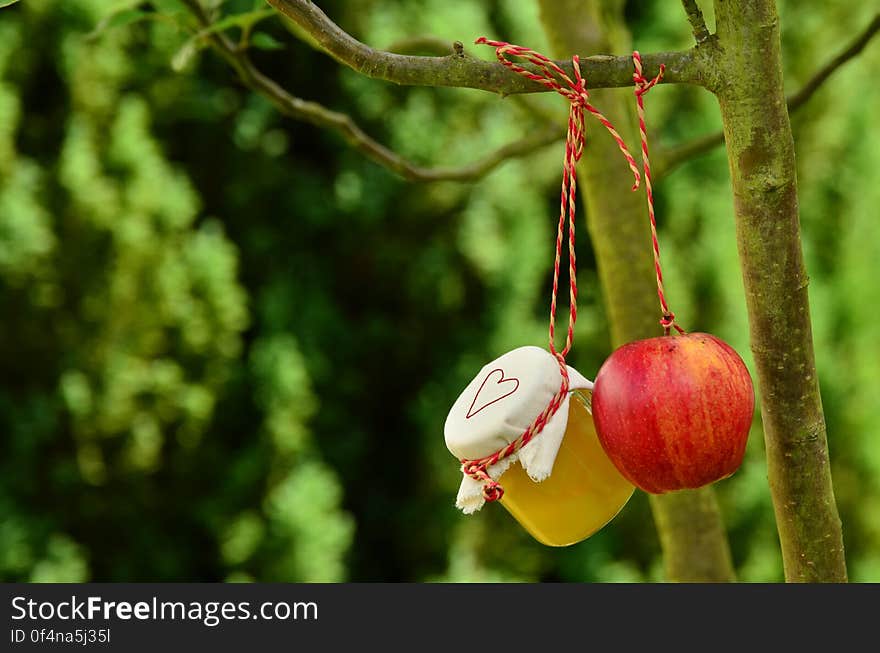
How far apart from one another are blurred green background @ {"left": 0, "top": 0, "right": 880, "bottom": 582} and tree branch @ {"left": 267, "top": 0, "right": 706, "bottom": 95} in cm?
139

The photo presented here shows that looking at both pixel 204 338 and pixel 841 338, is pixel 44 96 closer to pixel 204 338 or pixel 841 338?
pixel 204 338

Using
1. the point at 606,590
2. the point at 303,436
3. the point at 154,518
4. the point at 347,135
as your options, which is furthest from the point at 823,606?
the point at 154,518

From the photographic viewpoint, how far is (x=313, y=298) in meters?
2.03

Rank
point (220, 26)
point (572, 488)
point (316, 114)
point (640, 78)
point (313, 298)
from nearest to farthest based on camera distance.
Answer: point (640, 78) < point (572, 488) < point (220, 26) < point (316, 114) < point (313, 298)

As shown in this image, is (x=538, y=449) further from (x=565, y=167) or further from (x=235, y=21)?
(x=235, y=21)

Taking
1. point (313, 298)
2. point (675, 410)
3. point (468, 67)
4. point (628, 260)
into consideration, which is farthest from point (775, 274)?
point (313, 298)

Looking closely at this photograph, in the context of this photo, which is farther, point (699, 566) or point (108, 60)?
point (108, 60)

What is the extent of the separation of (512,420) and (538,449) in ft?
0.08

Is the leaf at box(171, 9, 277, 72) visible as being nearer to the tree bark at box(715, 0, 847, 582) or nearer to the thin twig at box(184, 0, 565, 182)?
the thin twig at box(184, 0, 565, 182)

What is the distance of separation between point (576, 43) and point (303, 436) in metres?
1.11

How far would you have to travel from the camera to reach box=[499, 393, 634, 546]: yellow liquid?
62 centimetres

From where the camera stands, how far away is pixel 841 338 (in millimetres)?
2010

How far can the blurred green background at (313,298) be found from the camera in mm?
1867

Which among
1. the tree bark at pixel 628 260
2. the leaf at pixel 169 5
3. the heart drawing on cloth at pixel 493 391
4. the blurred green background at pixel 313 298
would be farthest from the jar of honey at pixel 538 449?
the blurred green background at pixel 313 298
